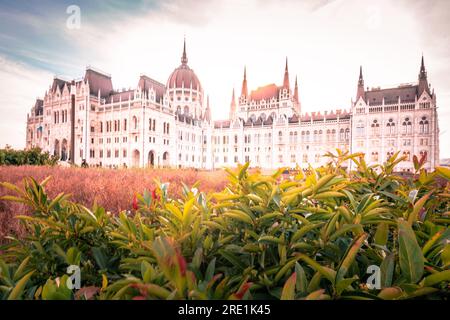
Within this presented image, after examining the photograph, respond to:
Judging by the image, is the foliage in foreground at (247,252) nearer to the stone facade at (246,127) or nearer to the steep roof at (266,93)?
the stone facade at (246,127)

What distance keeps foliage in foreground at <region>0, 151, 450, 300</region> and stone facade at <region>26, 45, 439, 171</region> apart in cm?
1956

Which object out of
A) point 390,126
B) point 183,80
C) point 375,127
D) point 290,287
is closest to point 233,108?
point 183,80

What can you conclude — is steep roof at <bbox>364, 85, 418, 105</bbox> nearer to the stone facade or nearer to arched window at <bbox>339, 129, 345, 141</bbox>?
the stone facade

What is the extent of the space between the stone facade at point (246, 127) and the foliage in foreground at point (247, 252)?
19559mm

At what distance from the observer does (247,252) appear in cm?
80

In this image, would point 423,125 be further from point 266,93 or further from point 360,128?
point 266,93

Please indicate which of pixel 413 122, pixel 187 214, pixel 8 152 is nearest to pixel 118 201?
pixel 187 214

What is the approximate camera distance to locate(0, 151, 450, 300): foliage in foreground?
23.1 inches

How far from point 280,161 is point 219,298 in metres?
55.0

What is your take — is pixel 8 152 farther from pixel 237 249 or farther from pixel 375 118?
pixel 375 118

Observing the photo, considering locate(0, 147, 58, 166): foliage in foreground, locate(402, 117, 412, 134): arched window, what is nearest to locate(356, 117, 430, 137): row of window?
locate(402, 117, 412, 134): arched window

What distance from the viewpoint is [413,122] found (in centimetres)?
3238

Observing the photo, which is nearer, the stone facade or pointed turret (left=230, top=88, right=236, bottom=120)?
the stone facade

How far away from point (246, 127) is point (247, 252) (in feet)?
187
